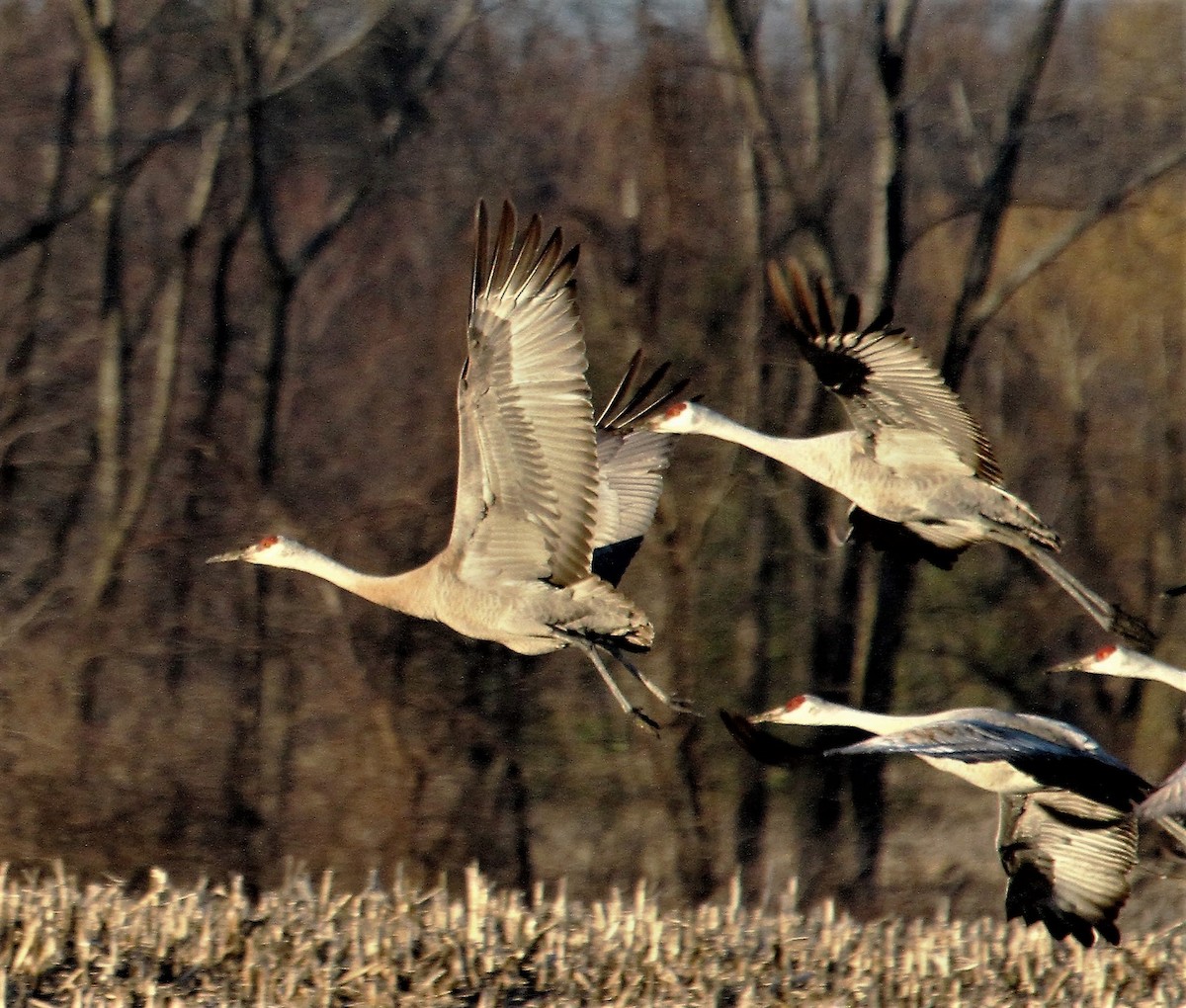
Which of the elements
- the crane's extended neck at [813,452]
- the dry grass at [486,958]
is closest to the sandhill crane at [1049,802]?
the dry grass at [486,958]

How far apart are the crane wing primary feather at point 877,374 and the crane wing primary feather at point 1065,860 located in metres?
1.08

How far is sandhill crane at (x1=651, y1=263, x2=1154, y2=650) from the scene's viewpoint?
6.14 meters

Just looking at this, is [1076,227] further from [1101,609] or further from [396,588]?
[396,588]

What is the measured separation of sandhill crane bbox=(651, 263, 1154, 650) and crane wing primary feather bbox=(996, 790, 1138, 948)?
2.24 ft

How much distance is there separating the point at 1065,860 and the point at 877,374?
1573mm

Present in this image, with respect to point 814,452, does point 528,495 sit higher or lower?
lower

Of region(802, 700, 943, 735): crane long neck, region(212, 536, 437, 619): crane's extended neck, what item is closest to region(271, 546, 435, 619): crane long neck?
region(212, 536, 437, 619): crane's extended neck

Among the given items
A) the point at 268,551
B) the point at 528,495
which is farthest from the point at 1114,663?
the point at 268,551

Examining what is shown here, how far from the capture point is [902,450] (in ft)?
21.3

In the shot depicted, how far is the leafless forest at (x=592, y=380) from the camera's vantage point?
12.5 m

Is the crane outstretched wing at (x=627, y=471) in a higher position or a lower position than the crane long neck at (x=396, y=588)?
higher

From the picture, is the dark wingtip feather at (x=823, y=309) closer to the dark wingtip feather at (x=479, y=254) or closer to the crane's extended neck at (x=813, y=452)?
the crane's extended neck at (x=813, y=452)

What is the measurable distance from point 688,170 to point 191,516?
3.93 metres

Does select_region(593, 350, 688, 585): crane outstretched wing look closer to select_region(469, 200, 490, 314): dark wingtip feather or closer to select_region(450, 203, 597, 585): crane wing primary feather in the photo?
select_region(450, 203, 597, 585): crane wing primary feather
